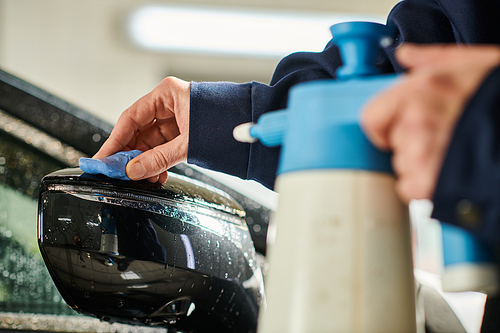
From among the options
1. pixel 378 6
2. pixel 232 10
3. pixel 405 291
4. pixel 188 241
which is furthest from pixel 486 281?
pixel 378 6

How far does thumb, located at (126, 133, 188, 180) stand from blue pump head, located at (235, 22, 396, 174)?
259mm

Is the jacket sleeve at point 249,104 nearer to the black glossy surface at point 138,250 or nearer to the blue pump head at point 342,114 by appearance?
the black glossy surface at point 138,250

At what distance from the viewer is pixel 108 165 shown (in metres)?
0.46

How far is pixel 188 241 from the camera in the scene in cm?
46

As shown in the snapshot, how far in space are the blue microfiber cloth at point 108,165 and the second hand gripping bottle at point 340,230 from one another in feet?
0.86


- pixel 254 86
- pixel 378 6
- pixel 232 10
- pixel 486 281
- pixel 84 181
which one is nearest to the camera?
pixel 486 281

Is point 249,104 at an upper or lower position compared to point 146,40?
upper

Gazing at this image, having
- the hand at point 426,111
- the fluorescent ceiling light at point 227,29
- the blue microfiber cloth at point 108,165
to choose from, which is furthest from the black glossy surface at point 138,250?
the fluorescent ceiling light at point 227,29

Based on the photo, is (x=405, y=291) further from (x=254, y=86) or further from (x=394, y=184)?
(x=254, y=86)

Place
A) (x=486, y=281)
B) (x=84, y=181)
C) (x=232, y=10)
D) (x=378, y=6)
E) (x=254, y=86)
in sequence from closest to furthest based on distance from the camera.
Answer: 1. (x=486, y=281)
2. (x=84, y=181)
3. (x=254, y=86)
4. (x=232, y=10)
5. (x=378, y=6)

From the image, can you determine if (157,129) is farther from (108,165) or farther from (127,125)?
(108,165)

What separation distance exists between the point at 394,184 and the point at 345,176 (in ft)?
0.10

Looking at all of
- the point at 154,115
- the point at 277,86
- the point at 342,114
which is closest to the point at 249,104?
the point at 277,86

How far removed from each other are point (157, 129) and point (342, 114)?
43 cm
